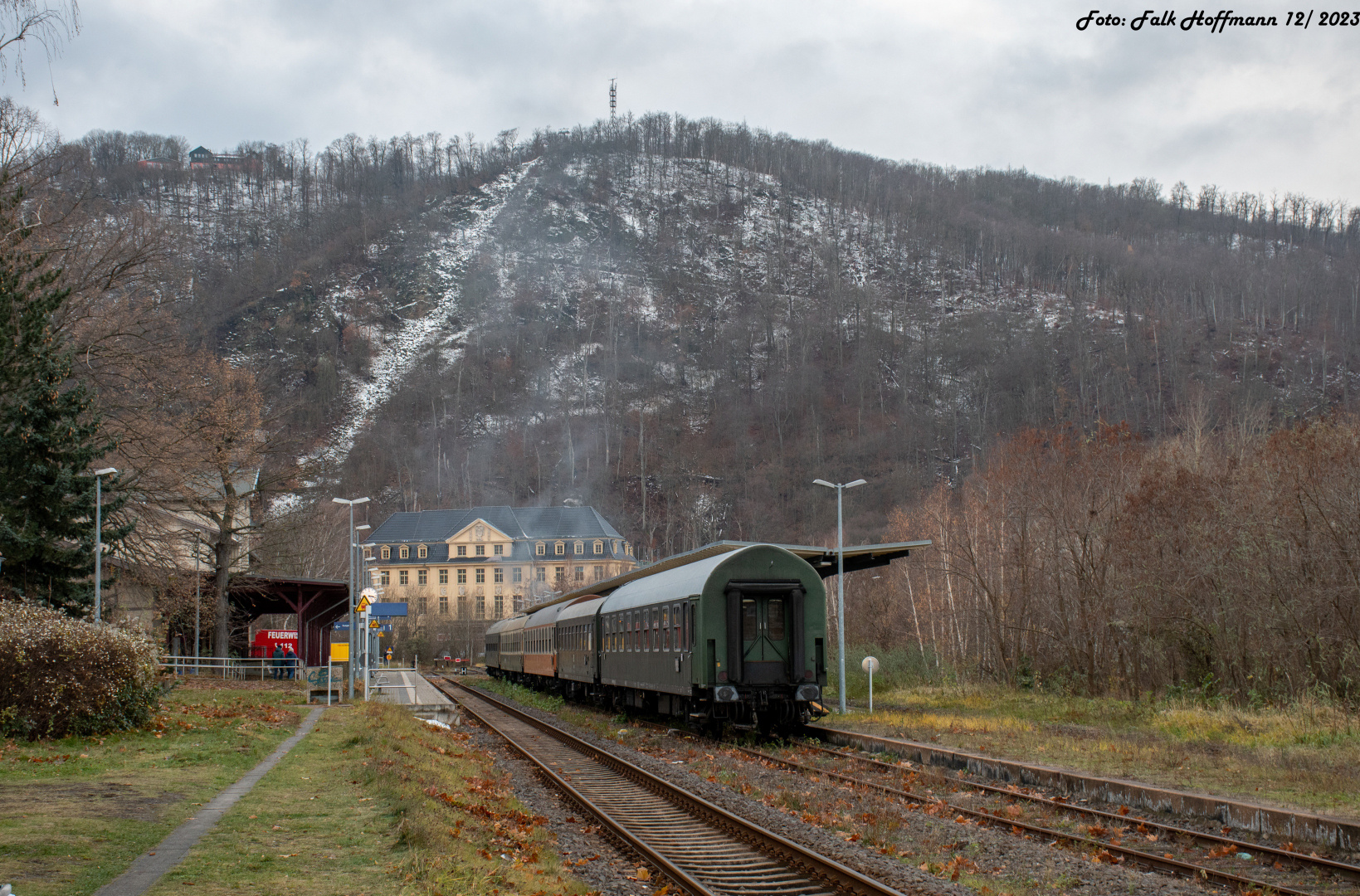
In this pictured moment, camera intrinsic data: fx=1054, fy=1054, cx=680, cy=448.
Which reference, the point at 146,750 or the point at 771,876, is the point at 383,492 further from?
the point at 771,876

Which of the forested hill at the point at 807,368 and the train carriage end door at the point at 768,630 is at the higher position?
the forested hill at the point at 807,368

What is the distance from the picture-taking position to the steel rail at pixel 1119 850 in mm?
8656

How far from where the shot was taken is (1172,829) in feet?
35.0

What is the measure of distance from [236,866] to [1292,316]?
15876 centimetres

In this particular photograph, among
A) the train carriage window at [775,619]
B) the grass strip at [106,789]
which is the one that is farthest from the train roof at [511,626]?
the train carriage window at [775,619]

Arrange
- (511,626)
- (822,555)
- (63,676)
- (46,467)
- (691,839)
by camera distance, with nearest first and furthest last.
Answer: (691,839), (63,676), (46,467), (822,555), (511,626)

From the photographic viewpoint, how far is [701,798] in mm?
12867

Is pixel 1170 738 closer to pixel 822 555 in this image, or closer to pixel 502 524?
pixel 822 555

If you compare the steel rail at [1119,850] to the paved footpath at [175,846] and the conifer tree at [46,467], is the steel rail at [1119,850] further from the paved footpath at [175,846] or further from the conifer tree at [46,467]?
the conifer tree at [46,467]

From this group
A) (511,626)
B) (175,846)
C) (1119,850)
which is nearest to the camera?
(175,846)

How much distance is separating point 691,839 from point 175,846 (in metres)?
5.02

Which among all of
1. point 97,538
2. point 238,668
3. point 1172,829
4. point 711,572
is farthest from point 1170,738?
point 238,668

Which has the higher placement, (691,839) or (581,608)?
(581,608)

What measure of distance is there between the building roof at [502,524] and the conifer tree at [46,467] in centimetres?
7949
